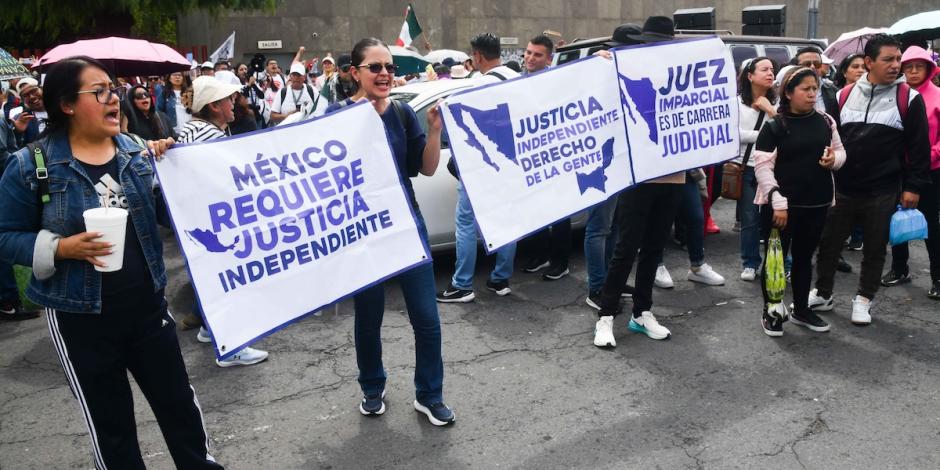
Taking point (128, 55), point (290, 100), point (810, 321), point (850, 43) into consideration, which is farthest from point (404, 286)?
point (850, 43)

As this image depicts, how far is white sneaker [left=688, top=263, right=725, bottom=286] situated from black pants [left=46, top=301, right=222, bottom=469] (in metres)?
4.49

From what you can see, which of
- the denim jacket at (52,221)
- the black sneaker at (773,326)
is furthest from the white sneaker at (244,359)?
the black sneaker at (773,326)

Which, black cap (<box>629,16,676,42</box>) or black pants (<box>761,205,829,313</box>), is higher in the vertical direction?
black cap (<box>629,16,676,42</box>)

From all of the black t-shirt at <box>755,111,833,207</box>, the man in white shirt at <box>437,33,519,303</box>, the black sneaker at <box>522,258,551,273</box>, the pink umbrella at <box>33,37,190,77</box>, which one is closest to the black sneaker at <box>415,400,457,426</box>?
the man in white shirt at <box>437,33,519,303</box>

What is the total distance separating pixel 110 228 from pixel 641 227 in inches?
127

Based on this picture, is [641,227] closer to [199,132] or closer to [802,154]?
[802,154]

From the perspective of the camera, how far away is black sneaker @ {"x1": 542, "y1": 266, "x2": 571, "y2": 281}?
667 centimetres

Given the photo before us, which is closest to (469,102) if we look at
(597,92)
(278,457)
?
(597,92)

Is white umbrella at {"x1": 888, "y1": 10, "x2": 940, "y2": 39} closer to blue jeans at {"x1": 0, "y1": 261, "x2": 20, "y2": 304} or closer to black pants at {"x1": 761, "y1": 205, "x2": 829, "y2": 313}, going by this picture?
black pants at {"x1": 761, "y1": 205, "x2": 829, "y2": 313}

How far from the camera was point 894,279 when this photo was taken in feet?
21.0

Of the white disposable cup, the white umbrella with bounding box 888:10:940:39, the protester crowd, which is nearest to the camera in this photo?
the white disposable cup

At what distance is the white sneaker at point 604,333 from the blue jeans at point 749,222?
80.0 inches

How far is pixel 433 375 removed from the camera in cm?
401

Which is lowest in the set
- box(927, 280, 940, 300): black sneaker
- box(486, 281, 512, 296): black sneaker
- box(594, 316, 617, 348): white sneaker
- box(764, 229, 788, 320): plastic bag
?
box(927, 280, 940, 300): black sneaker
